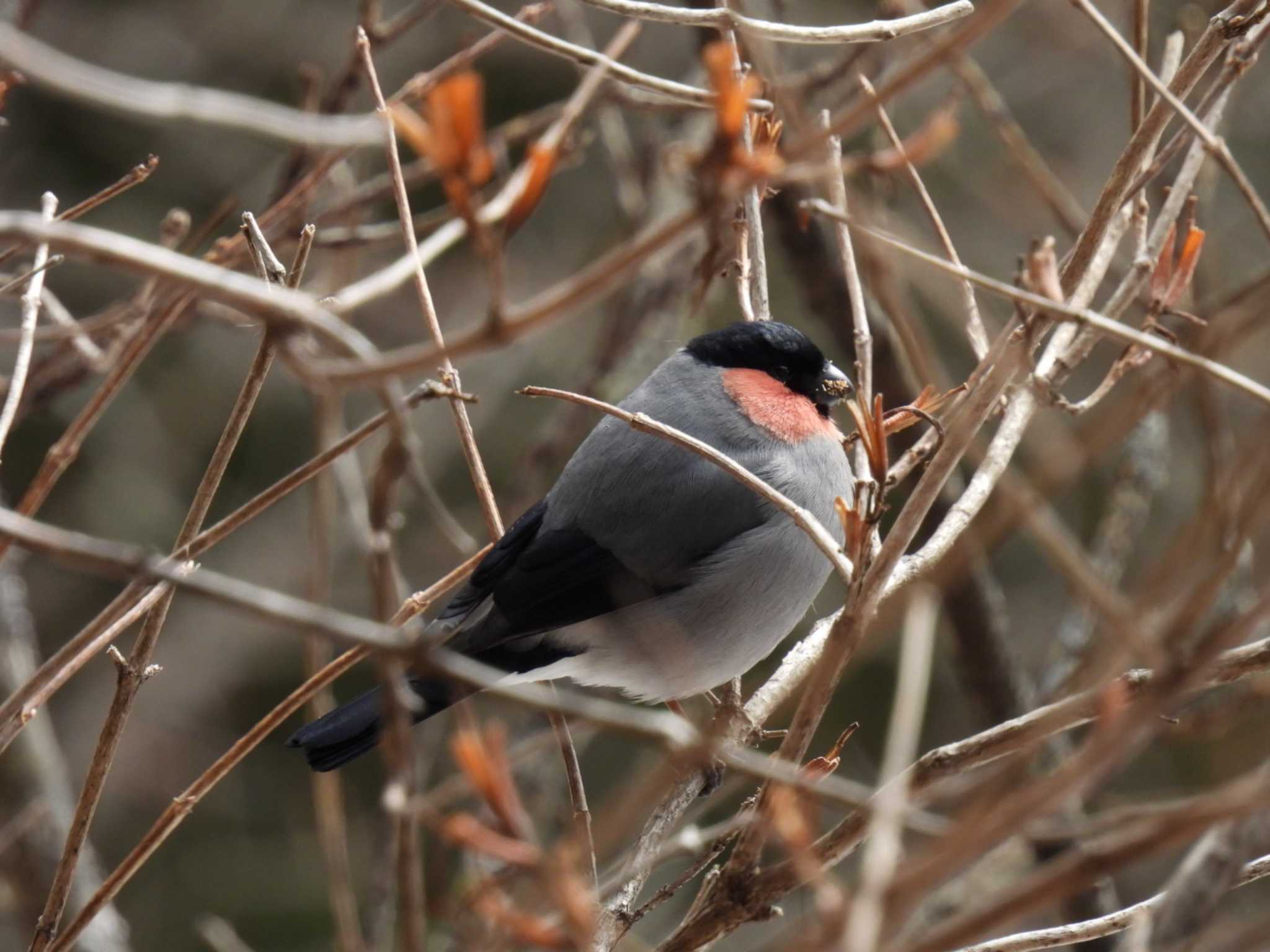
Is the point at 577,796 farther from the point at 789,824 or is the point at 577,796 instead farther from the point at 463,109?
the point at 463,109

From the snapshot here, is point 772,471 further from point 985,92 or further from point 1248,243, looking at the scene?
point 1248,243

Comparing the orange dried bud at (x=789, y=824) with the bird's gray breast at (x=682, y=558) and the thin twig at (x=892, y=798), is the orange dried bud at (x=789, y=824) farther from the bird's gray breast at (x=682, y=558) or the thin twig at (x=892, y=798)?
the bird's gray breast at (x=682, y=558)

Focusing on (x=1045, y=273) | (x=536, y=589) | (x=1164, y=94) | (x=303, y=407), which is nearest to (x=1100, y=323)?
(x=1045, y=273)

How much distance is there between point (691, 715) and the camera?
369 centimetres

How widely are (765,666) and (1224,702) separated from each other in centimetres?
264

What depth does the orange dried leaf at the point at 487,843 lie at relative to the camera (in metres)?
1.01

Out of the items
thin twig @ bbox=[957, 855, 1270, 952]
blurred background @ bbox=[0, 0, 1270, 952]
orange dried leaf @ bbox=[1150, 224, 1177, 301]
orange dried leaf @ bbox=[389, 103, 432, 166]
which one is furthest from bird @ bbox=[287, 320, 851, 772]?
blurred background @ bbox=[0, 0, 1270, 952]

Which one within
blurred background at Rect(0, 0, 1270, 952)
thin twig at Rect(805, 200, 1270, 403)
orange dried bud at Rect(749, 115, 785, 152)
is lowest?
blurred background at Rect(0, 0, 1270, 952)

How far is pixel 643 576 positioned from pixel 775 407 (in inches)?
23.4

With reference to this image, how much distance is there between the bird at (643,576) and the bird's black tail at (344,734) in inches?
4.1

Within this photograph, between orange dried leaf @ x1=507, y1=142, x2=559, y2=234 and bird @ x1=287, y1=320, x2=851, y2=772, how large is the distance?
6.05 feet

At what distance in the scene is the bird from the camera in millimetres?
2902

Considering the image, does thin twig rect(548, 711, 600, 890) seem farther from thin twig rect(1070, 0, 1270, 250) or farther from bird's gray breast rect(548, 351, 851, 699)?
thin twig rect(1070, 0, 1270, 250)

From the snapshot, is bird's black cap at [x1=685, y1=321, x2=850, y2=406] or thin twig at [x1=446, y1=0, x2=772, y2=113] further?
bird's black cap at [x1=685, y1=321, x2=850, y2=406]
